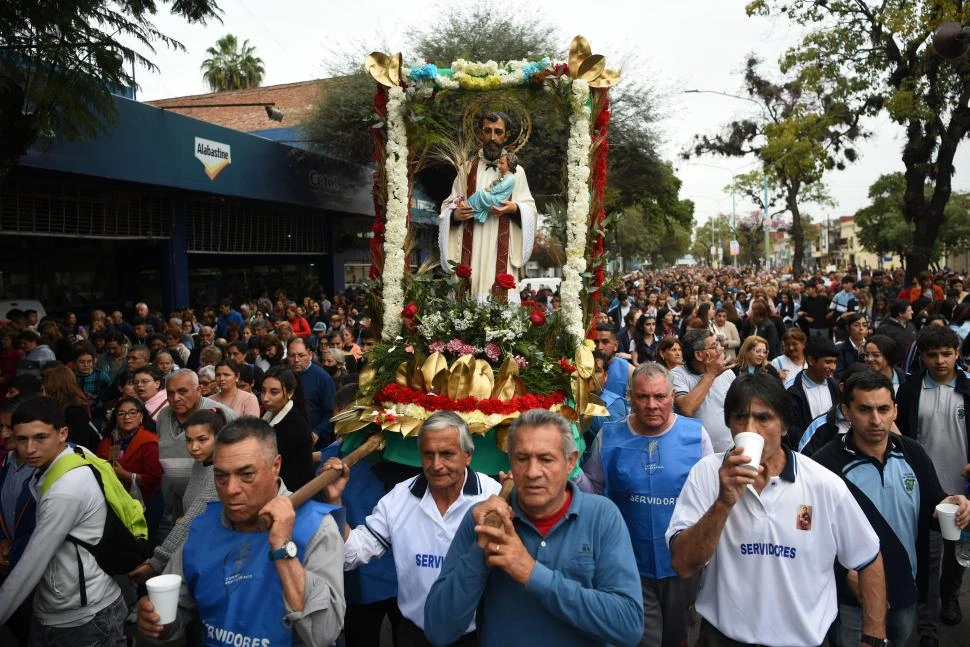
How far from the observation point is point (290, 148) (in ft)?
63.4

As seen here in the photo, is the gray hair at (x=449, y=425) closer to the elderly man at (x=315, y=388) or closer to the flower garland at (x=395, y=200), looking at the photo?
the flower garland at (x=395, y=200)

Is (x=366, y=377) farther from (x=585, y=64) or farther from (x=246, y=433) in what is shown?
(x=585, y=64)

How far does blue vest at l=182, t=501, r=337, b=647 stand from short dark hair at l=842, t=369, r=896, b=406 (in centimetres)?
244

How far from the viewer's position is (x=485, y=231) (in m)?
6.46

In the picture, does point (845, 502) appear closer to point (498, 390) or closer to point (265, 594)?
point (265, 594)

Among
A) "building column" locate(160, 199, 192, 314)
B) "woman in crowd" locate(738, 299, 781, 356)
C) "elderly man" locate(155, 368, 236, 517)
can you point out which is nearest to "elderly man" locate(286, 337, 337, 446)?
"elderly man" locate(155, 368, 236, 517)

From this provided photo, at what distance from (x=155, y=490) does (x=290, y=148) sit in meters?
15.4

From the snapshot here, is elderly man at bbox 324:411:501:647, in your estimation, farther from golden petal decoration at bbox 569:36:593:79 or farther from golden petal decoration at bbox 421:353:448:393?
golden petal decoration at bbox 569:36:593:79

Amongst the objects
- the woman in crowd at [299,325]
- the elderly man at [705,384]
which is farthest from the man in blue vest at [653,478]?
the woman in crowd at [299,325]

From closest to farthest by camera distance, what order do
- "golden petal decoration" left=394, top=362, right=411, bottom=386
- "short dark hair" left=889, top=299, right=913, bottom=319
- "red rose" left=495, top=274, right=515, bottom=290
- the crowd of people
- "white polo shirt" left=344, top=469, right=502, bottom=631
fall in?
1. the crowd of people
2. "white polo shirt" left=344, top=469, right=502, bottom=631
3. "golden petal decoration" left=394, top=362, right=411, bottom=386
4. "red rose" left=495, top=274, right=515, bottom=290
5. "short dark hair" left=889, top=299, right=913, bottom=319

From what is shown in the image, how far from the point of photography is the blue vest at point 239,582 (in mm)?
2670

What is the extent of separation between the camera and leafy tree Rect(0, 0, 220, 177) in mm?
7215

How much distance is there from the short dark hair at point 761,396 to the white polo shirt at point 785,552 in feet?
0.74

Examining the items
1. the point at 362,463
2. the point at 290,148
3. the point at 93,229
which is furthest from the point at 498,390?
the point at 290,148
